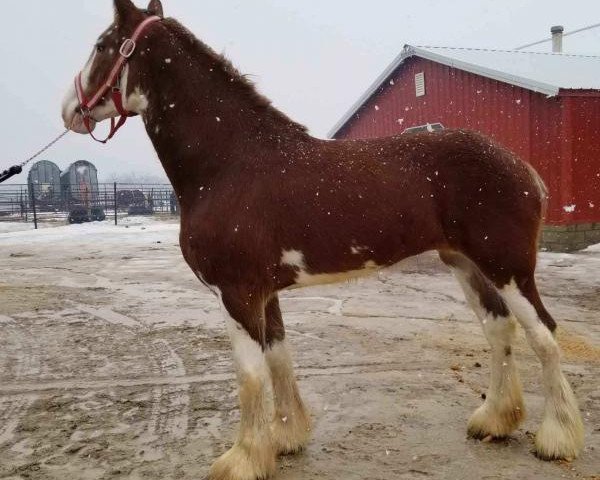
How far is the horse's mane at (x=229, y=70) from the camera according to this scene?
3006 millimetres

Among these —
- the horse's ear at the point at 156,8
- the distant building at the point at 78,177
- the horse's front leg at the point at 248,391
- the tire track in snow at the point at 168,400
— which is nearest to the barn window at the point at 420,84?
the tire track in snow at the point at 168,400

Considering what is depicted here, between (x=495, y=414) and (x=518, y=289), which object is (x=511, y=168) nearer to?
(x=518, y=289)

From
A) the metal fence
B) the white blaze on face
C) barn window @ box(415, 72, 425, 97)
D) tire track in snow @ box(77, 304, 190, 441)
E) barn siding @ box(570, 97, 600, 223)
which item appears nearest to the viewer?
the white blaze on face

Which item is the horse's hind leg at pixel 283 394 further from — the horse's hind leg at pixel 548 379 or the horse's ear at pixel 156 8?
the horse's ear at pixel 156 8

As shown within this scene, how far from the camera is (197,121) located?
115 inches

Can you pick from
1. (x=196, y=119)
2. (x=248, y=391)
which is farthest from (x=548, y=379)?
(x=196, y=119)

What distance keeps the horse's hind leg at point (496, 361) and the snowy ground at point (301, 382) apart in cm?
11

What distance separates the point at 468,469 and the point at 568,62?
55.0 ft

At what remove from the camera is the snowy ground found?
2898 mm

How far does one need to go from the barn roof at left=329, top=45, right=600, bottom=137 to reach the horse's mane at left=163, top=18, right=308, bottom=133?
10690mm

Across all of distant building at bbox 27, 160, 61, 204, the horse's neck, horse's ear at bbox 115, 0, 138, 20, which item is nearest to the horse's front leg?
the horse's neck

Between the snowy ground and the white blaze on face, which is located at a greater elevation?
the white blaze on face

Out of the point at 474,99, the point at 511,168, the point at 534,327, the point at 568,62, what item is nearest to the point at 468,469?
the point at 534,327

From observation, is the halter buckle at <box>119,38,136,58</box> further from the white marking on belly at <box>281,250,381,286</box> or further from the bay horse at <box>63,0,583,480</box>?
the white marking on belly at <box>281,250,381,286</box>
